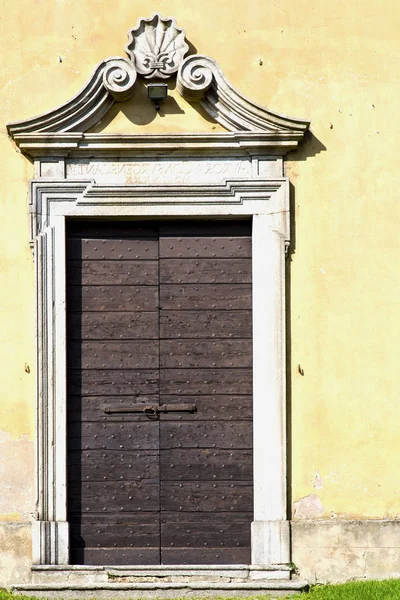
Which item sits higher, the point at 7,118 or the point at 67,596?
the point at 7,118

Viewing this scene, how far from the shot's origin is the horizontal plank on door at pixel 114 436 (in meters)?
9.34

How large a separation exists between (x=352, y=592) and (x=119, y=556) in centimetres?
173

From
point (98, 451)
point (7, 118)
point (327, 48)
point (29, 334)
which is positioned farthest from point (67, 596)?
point (327, 48)

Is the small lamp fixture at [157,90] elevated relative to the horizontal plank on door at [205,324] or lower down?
elevated

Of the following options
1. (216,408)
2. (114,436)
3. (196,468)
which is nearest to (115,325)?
(114,436)

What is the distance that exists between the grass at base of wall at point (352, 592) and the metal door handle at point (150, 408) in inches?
53.8

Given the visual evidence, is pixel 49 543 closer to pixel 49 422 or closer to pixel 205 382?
pixel 49 422

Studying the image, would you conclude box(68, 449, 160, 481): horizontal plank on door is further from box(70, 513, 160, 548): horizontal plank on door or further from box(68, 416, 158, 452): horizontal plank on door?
box(70, 513, 160, 548): horizontal plank on door

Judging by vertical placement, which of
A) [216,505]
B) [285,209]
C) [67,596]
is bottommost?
[67,596]

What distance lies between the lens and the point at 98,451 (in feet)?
30.7

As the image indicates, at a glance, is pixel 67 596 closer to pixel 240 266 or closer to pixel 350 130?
pixel 240 266

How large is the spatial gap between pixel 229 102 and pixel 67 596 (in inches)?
146

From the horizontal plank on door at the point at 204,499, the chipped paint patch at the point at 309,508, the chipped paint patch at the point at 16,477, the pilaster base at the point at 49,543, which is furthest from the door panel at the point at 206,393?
the chipped paint patch at the point at 16,477

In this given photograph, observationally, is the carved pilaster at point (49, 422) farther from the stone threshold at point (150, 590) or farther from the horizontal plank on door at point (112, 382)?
the stone threshold at point (150, 590)
